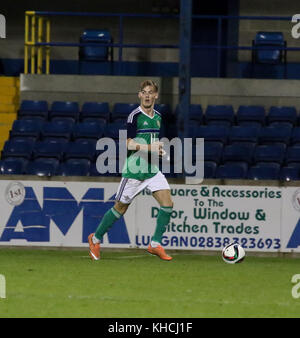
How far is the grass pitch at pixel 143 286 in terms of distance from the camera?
7152 mm

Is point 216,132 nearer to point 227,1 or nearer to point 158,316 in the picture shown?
point 227,1

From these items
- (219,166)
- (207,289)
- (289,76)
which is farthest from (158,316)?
(289,76)

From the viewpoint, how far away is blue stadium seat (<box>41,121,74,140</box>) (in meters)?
16.2

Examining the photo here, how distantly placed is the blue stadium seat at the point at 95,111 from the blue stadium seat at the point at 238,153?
2.47 meters

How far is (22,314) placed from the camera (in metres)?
6.88

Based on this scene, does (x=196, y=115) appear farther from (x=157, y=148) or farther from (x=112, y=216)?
(x=157, y=148)

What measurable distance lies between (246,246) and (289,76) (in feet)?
26.2

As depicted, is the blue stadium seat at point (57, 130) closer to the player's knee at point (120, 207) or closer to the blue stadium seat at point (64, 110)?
the blue stadium seat at point (64, 110)

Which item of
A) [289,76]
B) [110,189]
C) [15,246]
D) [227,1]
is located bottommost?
[15,246]

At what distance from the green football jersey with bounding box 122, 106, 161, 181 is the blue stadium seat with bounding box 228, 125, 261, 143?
17.8ft

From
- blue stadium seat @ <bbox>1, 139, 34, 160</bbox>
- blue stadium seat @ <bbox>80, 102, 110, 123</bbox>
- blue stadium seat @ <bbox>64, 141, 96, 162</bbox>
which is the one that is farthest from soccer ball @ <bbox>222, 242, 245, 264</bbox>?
blue stadium seat @ <bbox>80, 102, 110, 123</bbox>

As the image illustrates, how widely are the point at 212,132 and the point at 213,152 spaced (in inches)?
30.6

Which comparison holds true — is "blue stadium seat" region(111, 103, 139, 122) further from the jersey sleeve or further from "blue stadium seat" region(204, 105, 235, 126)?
the jersey sleeve

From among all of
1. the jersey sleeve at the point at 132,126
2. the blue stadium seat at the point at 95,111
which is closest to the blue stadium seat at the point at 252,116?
the blue stadium seat at the point at 95,111
